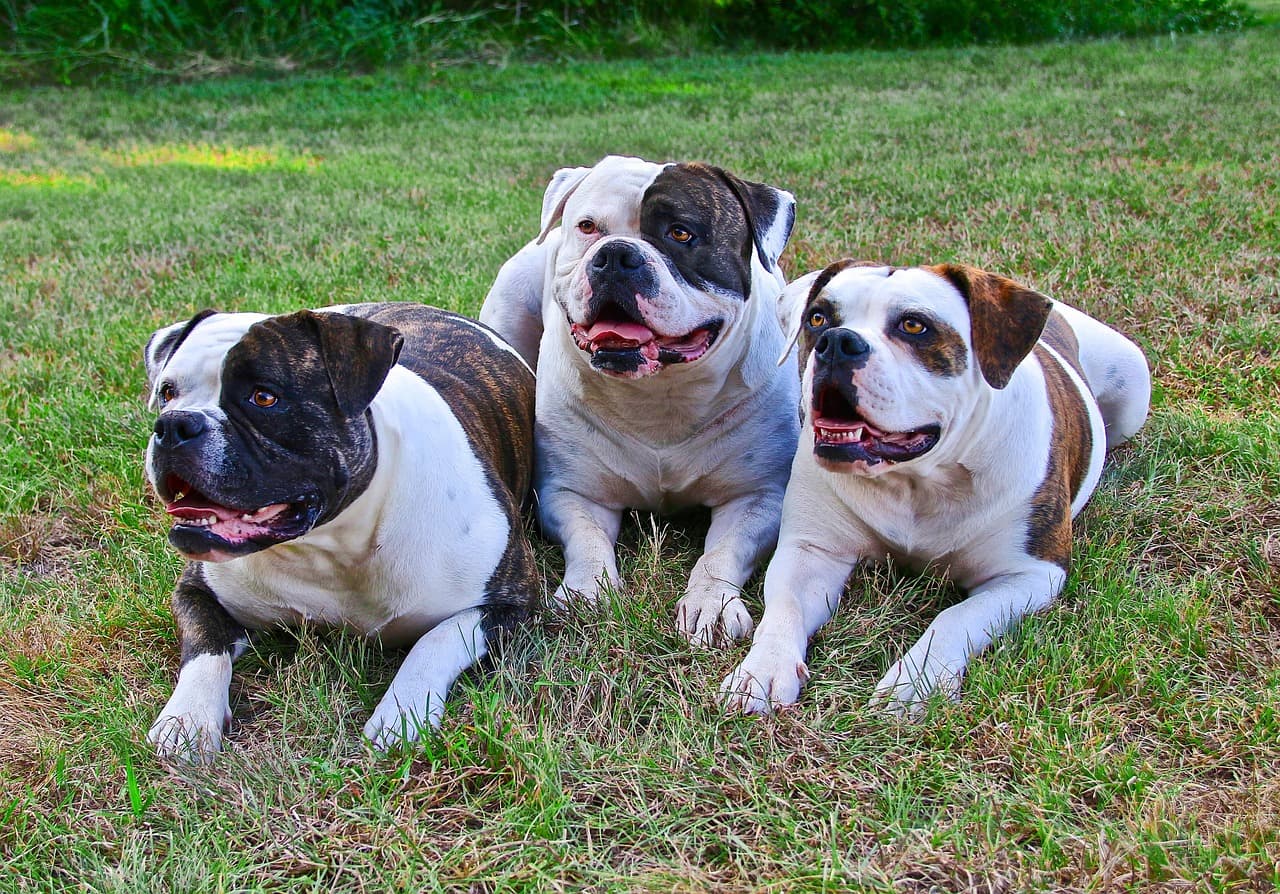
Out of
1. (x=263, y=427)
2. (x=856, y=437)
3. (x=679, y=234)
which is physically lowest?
(x=856, y=437)

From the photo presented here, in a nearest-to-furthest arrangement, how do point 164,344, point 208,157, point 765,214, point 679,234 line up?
point 164,344
point 679,234
point 765,214
point 208,157

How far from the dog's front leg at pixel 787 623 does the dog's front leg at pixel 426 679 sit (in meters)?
0.69

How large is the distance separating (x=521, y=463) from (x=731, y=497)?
0.74 metres

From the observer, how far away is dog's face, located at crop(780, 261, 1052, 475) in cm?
302

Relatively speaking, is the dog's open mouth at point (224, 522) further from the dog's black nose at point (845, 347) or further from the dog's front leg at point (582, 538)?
the dog's black nose at point (845, 347)

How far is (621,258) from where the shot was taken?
3576 millimetres

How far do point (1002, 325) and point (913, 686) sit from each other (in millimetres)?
971

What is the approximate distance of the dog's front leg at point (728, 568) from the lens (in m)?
3.32

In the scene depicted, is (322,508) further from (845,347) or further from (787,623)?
(845,347)

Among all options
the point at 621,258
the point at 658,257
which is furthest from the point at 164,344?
the point at 658,257

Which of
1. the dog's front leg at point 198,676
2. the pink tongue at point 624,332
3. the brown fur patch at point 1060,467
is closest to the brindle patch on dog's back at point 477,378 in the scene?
the pink tongue at point 624,332

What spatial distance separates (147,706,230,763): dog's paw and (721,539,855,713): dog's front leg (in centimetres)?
124

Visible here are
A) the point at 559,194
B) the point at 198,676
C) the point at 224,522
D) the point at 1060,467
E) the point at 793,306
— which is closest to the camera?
the point at 224,522

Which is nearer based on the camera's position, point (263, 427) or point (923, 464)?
point (263, 427)
